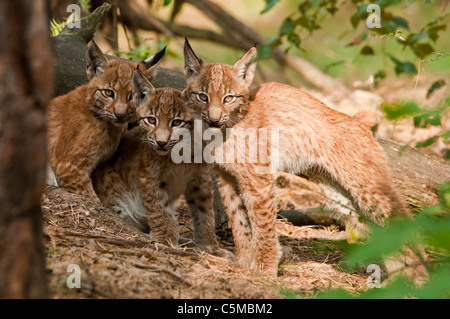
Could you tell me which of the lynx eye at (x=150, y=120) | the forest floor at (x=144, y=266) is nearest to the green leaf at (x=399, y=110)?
the forest floor at (x=144, y=266)

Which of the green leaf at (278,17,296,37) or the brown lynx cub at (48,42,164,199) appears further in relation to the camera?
the green leaf at (278,17,296,37)

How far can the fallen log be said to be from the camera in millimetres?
5242

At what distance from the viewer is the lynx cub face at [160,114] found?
4316mm

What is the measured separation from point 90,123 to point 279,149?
1828mm

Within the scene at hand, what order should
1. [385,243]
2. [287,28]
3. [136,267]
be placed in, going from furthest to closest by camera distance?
[287,28], [136,267], [385,243]

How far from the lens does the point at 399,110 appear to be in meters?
1.62

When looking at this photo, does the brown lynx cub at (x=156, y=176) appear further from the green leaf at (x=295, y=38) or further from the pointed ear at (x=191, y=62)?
the green leaf at (x=295, y=38)

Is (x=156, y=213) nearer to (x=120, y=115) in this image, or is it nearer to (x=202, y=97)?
(x=120, y=115)

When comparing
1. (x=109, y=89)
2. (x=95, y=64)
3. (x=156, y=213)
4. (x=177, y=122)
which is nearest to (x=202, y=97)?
(x=177, y=122)

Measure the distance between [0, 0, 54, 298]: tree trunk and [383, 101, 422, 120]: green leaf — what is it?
4.19ft

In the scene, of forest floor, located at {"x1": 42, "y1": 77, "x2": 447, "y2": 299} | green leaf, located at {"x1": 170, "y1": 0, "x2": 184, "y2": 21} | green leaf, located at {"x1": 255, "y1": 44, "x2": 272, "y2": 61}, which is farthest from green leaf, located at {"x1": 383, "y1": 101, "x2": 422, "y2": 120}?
green leaf, located at {"x1": 170, "y1": 0, "x2": 184, "y2": 21}

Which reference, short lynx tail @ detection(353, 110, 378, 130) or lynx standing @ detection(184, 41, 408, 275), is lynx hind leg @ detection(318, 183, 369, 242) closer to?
lynx standing @ detection(184, 41, 408, 275)

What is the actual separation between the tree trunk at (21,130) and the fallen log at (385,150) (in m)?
3.84
